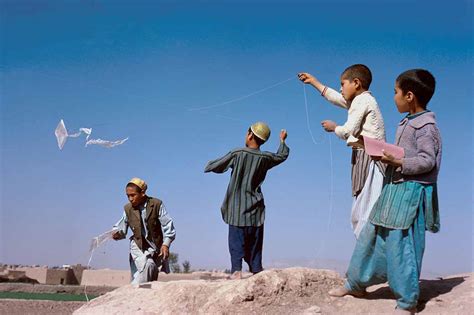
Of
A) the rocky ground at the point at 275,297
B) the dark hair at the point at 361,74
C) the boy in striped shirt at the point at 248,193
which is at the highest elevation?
the dark hair at the point at 361,74

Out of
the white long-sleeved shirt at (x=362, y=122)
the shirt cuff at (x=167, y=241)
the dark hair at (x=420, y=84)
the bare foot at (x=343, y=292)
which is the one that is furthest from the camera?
the shirt cuff at (x=167, y=241)

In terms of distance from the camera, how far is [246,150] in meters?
6.76

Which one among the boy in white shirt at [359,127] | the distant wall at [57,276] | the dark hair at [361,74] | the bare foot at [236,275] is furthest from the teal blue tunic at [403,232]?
the distant wall at [57,276]

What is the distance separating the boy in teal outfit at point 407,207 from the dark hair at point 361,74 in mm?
374

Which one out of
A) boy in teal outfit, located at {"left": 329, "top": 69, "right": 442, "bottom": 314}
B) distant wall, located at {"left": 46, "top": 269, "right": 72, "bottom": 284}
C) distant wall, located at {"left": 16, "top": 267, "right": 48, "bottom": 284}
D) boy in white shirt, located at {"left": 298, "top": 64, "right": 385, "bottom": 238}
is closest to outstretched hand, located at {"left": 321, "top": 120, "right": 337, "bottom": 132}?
boy in white shirt, located at {"left": 298, "top": 64, "right": 385, "bottom": 238}

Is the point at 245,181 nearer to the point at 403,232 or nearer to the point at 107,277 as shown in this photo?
the point at 403,232

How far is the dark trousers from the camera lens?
6508mm

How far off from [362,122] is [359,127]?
6 centimetres

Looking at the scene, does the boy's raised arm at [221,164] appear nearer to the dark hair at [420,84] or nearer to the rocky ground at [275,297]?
the rocky ground at [275,297]

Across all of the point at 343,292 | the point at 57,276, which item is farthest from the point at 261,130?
the point at 57,276

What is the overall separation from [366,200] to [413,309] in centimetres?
116

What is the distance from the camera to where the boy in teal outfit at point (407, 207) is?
436 centimetres

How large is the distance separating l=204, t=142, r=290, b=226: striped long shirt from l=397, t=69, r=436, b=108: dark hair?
238cm

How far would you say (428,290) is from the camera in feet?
16.1
